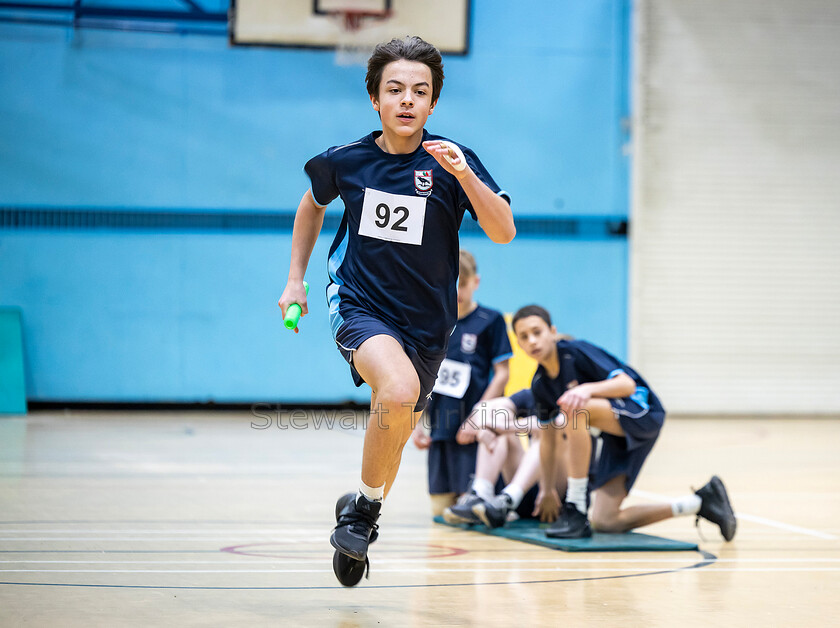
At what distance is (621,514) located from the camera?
14.2 feet

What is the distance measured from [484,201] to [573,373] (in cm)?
178

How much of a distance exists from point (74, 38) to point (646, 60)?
7.26 meters

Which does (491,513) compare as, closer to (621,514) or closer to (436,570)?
(621,514)

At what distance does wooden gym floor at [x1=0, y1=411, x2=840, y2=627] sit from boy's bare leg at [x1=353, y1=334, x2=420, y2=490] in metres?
0.46

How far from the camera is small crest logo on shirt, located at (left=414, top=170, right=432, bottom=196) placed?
2906mm

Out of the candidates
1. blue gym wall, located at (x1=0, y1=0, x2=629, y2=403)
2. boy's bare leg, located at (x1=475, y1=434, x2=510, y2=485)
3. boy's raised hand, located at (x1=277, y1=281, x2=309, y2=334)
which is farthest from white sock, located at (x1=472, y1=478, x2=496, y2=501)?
blue gym wall, located at (x1=0, y1=0, x2=629, y2=403)

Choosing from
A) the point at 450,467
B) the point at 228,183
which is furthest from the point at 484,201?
the point at 228,183

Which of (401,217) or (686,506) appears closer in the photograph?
(401,217)

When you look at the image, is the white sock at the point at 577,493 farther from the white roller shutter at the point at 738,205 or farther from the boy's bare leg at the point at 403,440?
the white roller shutter at the point at 738,205

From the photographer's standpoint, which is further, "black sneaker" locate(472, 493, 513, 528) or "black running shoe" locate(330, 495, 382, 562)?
"black sneaker" locate(472, 493, 513, 528)

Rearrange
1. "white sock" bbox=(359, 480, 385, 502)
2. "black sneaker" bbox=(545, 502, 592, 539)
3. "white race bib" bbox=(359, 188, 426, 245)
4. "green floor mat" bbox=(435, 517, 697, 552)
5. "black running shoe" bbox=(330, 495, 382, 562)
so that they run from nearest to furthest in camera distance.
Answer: "black running shoe" bbox=(330, 495, 382, 562) < "white sock" bbox=(359, 480, 385, 502) < "white race bib" bbox=(359, 188, 426, 245) < "green floor mat" bbox=(435, 517, 697, 552) < "black sneaker" bbox=(545, 502, 592, 539)

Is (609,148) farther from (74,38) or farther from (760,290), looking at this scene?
(74,38)

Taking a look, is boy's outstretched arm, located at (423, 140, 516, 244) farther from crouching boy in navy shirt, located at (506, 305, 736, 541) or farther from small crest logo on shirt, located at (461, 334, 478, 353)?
small crest logo on shirt, located at (461, 334, 478, 353)

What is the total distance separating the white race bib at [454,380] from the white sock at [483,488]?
1.72ft
